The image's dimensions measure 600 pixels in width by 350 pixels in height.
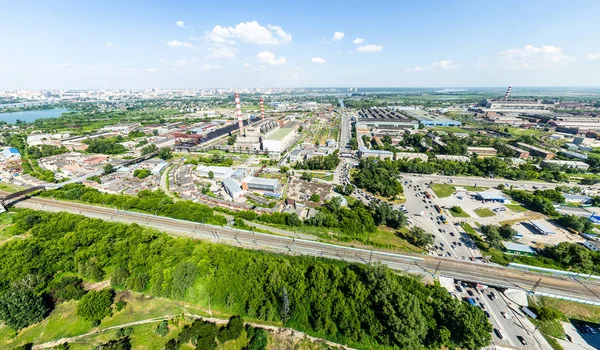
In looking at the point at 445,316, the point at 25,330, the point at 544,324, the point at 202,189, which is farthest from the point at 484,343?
the point at 202,189

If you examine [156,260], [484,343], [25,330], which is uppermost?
[156,260]

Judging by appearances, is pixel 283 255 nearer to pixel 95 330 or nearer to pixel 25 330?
pixel 95 330

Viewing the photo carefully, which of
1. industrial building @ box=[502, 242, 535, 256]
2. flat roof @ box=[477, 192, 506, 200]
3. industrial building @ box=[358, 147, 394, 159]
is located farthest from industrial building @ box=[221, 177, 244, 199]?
flat roof @ box=[477, 192, 506, 200]

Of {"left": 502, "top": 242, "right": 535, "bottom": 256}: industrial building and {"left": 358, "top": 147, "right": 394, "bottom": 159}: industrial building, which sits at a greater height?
{"left": 358, "top": 147, "right": 394, "bottom": 159}: industrial building

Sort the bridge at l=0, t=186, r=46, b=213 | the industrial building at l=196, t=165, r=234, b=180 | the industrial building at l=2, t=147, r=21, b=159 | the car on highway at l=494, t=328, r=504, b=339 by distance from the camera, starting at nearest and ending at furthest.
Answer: the car on highway at l=494, t=328, r=504, b=339 < the bridge at l=0, t=186, r=46, b=213 < the industrial building at l=196, t=165, r=234, b=180 < the industrial building at l=2, t=147, r=21, b=159

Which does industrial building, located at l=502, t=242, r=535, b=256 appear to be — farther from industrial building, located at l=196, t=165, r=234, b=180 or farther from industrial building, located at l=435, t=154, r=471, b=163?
industrial building, located at l=196, t=165, r=234, b=180

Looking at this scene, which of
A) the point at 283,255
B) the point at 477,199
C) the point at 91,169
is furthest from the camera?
the point at 91,169

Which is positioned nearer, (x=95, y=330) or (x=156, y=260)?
(x=95, y=330)
